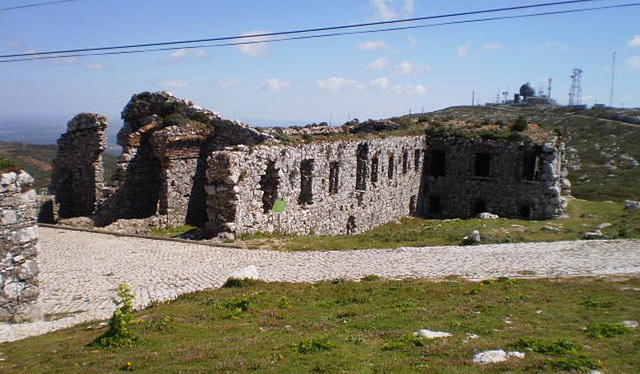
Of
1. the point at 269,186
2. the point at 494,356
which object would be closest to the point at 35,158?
the point at 269,186

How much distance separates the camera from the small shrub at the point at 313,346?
9.57 m

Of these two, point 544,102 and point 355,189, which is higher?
point 544,102

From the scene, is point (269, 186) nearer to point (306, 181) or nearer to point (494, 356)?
point (306, 181)

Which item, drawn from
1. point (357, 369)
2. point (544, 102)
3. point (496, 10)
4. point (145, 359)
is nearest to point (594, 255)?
point (496, 10)

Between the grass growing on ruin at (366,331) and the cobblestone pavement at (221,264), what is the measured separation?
4.66 ft

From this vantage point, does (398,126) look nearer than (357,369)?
No

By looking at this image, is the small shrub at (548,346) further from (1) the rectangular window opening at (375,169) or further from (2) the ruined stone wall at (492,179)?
(2) the ruined stone wall at (492,179)

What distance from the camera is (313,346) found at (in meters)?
9.67

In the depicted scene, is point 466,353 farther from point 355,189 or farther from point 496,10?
point 355,189

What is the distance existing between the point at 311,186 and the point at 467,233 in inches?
300

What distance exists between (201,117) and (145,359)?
20.5 meters

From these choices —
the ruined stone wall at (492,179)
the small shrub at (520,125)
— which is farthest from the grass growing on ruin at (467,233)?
the small shrub at (520,125)

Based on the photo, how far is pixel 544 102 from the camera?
11731 centimetres

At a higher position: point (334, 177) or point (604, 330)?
point (334, 177)
